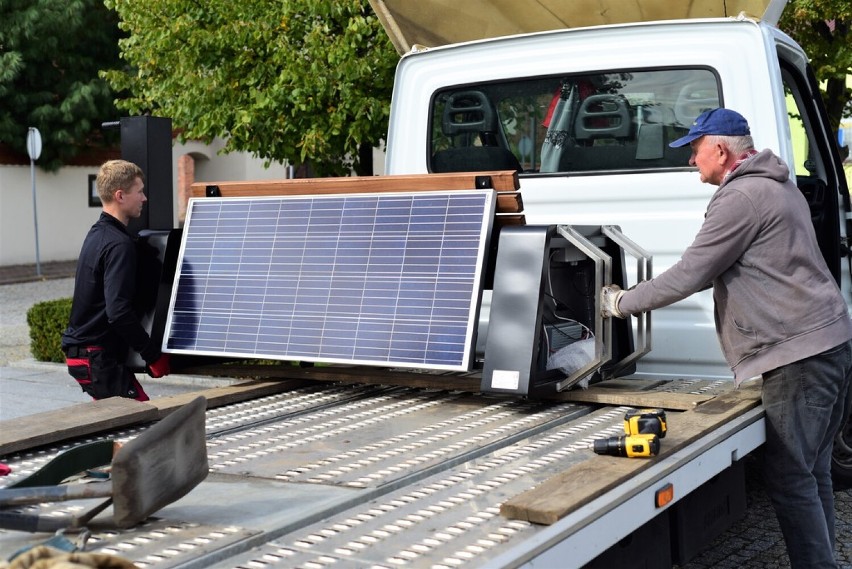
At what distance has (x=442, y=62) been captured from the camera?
581 cm

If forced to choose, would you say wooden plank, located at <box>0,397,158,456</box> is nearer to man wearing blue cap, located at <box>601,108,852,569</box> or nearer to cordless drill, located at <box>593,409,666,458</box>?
cordless drill, located at <box>593,409,666,458</box>

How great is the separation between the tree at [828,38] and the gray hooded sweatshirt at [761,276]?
23.3 ft

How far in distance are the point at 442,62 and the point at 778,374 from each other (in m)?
2.55

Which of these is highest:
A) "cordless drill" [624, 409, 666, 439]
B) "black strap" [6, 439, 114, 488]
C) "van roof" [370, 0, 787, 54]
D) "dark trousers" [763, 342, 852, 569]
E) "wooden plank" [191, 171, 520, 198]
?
"van roof" [370, 0, 787, 54]

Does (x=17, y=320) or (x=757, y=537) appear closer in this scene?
(x=757, y=537)

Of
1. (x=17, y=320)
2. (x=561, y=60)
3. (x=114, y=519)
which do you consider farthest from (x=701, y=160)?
(x=17, y=320)

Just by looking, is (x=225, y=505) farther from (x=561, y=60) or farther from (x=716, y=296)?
(x=561, y=60)

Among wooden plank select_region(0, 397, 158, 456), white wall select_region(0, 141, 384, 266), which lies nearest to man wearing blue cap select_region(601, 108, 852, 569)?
wooden plank select_region(0, 397, 158, 456)

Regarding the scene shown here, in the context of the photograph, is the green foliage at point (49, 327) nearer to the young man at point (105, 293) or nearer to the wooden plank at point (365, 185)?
the young man at point (105, 293)

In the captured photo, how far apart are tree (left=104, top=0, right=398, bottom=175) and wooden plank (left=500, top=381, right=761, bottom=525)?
20.5 ft

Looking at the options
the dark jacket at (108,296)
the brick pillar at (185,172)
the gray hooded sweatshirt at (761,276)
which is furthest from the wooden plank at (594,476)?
the brick pillar at (185,172)

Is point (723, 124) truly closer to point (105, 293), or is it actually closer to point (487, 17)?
point (487, 17)

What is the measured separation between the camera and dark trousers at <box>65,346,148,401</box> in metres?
5.07

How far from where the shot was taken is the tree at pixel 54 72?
79.1 ft
